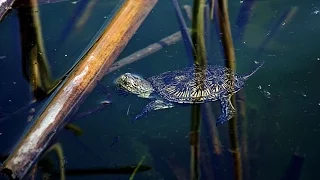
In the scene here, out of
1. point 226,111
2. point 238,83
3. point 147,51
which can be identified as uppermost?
point 147,51

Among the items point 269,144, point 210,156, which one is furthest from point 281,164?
point 210,156

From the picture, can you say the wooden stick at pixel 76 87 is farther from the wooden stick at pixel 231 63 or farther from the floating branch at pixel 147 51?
the wooden stick at pixel 231 63

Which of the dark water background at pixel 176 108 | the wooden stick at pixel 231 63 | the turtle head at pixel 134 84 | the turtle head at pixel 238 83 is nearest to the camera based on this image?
the wooden stick at pixel 231 63

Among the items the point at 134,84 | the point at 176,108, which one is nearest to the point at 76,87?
the point at 134,84

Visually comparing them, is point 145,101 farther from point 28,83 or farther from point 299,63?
point 299,63

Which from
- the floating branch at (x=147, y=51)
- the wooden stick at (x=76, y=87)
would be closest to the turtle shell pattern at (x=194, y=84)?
the floating branch at (x=147, y=51)

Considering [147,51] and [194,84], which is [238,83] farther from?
[147,51]

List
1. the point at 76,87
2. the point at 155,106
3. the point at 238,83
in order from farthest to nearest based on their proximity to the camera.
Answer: the point at 155,106 < the point at 238,83 < the point at 76,87
